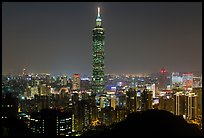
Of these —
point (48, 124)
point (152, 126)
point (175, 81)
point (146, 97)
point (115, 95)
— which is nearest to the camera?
point (152, 126)

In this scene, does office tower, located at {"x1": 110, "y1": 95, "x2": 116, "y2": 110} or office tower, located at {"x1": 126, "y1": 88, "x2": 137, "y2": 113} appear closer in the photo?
office tower, located at {"x1": 126, "y1": 88, "x2": 137, "y2": 113}

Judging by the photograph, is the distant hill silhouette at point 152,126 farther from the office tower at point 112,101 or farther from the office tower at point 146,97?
the office tower at point 112,101

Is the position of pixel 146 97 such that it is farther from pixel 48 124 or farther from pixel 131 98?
pixel 48 124

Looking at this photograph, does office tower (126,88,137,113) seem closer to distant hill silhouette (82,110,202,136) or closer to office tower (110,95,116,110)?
office tower (110,95,116,110)

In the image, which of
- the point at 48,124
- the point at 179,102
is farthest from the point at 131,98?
the point at 48,124

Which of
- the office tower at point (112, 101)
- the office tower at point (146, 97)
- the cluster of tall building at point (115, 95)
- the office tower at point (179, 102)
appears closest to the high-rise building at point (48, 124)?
the cluster of tall building at point (115, 95)

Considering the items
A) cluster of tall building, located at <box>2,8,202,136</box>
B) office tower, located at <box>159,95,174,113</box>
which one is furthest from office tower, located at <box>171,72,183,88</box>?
office tower, located at <box>159,95,174,113</box>

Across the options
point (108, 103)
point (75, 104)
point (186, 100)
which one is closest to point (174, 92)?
point (186, 100)

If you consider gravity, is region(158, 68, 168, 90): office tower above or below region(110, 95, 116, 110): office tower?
above
